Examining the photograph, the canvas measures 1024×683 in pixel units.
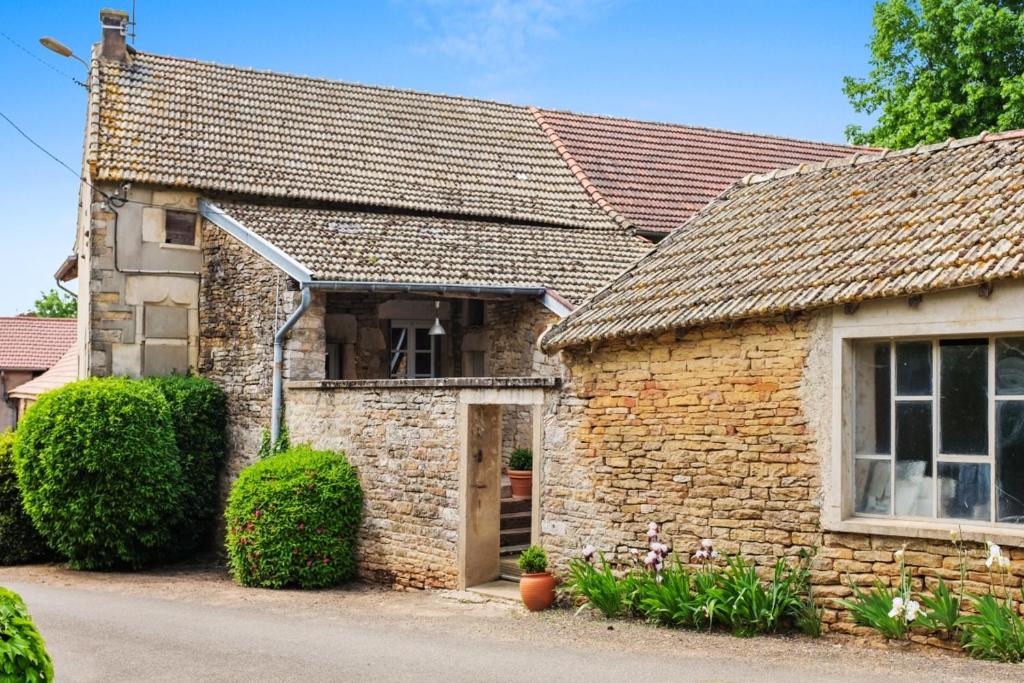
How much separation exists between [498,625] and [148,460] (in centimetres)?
700

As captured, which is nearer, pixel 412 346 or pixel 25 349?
pixel 412 346

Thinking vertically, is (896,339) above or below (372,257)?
below

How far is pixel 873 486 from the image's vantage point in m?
9.34

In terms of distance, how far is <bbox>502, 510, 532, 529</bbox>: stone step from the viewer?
15047 millimetres

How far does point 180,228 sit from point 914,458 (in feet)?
41.6

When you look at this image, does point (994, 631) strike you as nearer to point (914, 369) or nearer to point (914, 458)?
point (914, 458)

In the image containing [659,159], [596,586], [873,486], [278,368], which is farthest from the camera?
[659,159]

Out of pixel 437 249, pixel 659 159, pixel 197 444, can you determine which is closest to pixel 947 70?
pixel 659 159

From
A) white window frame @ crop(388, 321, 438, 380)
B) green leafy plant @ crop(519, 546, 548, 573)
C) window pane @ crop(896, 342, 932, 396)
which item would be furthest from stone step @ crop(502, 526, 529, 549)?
window pane @ crop(896, 342, 932, 396)

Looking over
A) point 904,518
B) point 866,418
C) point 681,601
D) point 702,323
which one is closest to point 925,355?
point 866,418

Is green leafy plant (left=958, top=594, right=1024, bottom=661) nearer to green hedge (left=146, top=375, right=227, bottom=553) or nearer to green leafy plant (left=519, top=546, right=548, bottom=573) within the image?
green leafy plant (left=519, top=546, right=548, bottom=573)

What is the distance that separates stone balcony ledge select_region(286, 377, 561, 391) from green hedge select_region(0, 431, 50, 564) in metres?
4.57

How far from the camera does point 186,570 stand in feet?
53.3

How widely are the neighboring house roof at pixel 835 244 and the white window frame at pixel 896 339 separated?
0.23 meters
